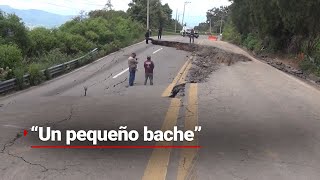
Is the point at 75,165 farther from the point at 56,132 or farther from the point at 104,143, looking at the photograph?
the point at 56,132

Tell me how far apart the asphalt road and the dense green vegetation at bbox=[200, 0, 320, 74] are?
9708 millimetres

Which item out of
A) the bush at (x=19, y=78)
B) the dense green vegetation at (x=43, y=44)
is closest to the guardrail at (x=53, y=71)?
the bush at (x=19, y=78)

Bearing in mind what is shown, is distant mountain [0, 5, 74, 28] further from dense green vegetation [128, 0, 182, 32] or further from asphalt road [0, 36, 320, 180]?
asphalt road [0, 36, 320, 180]

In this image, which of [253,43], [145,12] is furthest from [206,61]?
[145,12]

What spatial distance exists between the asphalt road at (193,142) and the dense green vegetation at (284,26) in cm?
971

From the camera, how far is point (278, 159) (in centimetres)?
676

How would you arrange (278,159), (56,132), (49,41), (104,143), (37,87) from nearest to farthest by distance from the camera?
(278,159) < (104,143) < (56,132) < (37,87) < (49,41)

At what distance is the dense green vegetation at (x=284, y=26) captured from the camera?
81.0ft

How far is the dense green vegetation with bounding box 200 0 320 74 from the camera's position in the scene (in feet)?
81.0

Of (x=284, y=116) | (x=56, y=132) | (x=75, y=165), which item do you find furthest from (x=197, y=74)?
(x=75, y=165)

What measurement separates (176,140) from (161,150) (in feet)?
2.50

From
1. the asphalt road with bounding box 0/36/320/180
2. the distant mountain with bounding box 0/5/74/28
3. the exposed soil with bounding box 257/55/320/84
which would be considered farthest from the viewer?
the distant mountain with bounding box 0/5/74/28

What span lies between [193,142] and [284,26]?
2601 centimetres

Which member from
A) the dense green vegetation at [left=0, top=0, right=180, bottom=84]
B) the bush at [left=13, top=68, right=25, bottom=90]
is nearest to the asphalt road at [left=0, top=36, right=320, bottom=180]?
the bush at [left=13, top=68, right=25, bottom=90]
